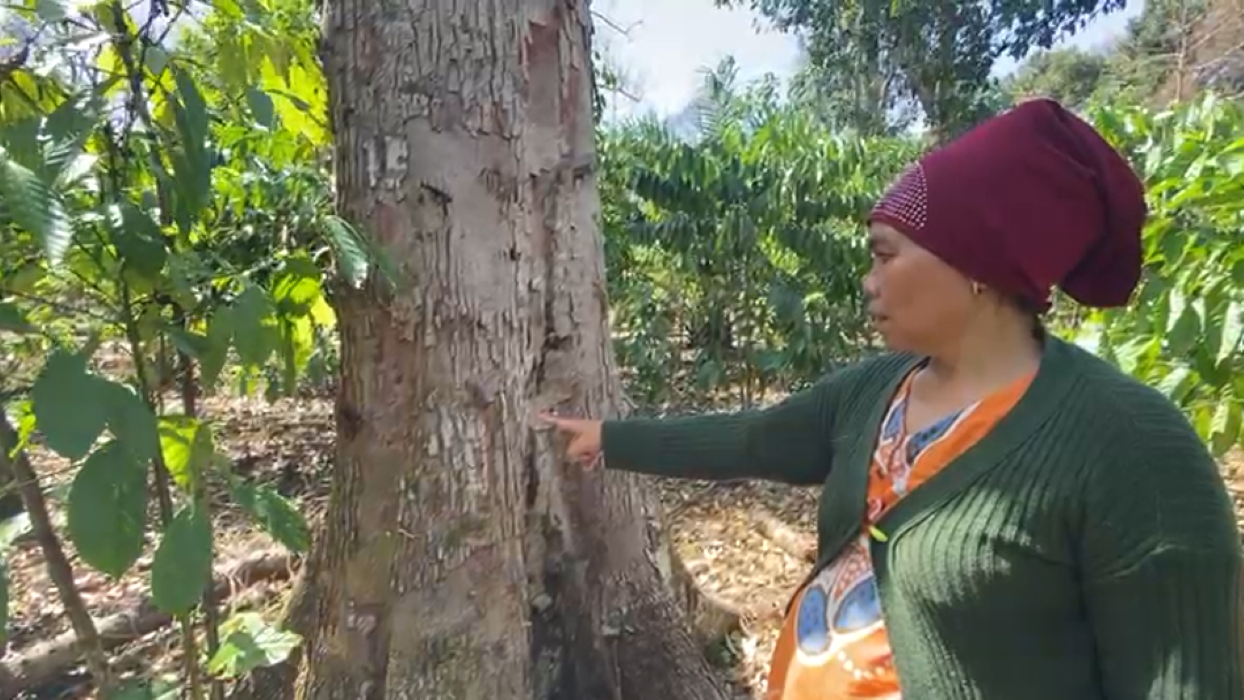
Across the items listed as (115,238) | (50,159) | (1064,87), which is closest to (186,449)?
(115,238)

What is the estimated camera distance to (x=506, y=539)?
1.74 meters

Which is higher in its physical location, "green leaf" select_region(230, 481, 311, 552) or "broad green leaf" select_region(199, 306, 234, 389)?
"broad green leaf" select_region(199, 306, 234, 389)

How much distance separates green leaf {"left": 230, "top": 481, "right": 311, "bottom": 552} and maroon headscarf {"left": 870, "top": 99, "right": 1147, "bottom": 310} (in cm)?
81

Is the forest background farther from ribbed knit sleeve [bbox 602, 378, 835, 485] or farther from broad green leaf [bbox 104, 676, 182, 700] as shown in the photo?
ribbed knit sleeve [bbox 602, 378, 835, 485]

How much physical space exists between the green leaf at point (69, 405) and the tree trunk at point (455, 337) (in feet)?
1.99

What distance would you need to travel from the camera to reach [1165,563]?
952mm

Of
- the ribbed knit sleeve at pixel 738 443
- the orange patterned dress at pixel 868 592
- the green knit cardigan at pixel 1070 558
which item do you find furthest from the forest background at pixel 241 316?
the green knit cardigan at pixel 1070 558

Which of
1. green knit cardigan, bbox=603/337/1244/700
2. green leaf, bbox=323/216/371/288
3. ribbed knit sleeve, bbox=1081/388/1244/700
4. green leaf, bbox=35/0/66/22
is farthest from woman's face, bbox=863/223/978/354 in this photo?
green leaf, bbox=35/0/66/22

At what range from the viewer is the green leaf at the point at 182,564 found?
112 centimetres

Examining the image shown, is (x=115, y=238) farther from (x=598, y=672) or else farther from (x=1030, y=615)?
(x=598, y=672)

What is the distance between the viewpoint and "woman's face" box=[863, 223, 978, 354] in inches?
44.5

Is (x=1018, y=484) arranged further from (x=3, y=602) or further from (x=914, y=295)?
(x=3, y=602)

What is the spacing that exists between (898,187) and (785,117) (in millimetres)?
4444

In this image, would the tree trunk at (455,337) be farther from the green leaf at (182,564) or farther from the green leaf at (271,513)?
the green leaf at (182,564)
